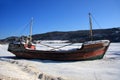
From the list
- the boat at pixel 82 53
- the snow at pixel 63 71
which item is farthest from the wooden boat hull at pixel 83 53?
the snow at pixel 63 71

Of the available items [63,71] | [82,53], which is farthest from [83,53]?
[63,71]

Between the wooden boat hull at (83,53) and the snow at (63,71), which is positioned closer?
the snow at (63,71)

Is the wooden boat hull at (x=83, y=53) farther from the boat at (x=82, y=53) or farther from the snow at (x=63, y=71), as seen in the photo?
the snow at (x=63, y=71)

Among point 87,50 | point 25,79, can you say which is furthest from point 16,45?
point 25,79

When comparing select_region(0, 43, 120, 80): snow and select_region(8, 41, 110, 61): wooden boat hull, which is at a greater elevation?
select_region(8, 41, 110, 61): wooden boat hull

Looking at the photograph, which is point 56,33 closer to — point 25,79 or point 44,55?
point 44,55

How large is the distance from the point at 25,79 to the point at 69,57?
823 centimetres

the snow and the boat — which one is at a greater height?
the boat

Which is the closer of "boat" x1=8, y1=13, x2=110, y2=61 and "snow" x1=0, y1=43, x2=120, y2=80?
"snow" x1=0, y1=43, x2=120, y2=80

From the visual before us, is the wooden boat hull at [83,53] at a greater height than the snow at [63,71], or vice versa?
the wooden boat hull at [83,53]

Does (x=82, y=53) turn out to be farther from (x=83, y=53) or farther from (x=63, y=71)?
(x=63, y=71)

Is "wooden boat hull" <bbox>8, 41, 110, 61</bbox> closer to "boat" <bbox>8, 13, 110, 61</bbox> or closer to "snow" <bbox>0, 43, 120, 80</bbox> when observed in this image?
"boat" <bbox>8, 13, 110, 61</bbox>


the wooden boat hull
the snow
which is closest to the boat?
the wooden boat hull

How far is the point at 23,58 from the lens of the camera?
732 inches
